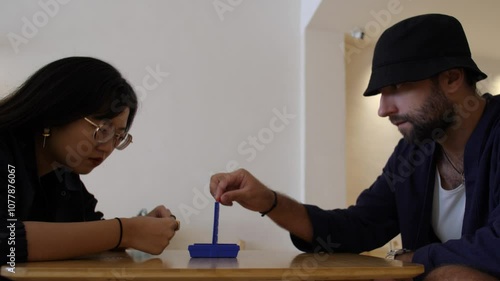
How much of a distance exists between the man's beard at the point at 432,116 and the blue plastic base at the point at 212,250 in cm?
61

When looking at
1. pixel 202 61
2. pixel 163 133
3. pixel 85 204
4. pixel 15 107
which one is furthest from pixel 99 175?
pixel 15 107

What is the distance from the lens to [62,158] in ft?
3.69

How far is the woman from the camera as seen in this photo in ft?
2.64

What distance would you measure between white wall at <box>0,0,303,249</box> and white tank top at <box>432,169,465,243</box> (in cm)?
145

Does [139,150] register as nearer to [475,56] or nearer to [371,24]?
[371,24]

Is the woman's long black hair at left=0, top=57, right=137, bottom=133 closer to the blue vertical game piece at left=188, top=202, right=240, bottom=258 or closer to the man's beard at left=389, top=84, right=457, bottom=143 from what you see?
the blue vertical game piece at left=188, top=202, right=240, bottom=258

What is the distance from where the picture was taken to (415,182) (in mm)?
1341

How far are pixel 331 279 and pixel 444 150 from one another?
2.59ft

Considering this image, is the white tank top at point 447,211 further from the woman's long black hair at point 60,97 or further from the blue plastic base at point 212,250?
the woman's long black hair at point 60,97

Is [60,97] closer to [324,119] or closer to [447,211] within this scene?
[447,211]

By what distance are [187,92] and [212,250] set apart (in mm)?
1892

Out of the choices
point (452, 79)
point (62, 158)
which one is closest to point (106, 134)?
point (62, 158)

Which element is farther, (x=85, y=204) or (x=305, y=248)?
(x=85, y=204)

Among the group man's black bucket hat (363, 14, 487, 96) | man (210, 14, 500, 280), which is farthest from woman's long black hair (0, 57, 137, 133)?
man's black bucket hat (363, 14, 487, 96)
